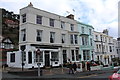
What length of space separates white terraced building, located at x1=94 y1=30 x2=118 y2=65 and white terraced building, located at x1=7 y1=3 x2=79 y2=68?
11592 millimetres

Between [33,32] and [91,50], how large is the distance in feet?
50.2

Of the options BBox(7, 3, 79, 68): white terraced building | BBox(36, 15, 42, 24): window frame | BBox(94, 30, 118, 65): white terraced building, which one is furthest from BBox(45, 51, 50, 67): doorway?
BBox(94, 30, 118, 65): white terraced building

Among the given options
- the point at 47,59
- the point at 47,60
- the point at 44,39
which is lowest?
the point at 47,60

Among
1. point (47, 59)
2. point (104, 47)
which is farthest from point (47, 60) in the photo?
point (104, 47)

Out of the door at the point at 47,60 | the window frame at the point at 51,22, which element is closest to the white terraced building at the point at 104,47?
the window frame at the point at 51,22

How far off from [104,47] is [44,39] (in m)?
23.3

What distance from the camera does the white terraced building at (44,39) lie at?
23.8 metres

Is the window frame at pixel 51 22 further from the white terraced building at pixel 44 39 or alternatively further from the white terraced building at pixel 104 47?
the white terraced building at pixel 104 47

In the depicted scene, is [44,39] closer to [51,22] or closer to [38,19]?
[38,19]

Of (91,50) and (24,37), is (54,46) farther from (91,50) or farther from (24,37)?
(91,50)

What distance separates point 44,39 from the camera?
85.0 feet

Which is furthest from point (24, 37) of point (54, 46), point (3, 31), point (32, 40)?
point (3, 31)

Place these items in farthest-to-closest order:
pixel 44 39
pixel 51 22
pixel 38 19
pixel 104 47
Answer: pixel 104 47
pixel 51 22
pixel 44 39
pixel 38 19

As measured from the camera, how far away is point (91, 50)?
115 ft
